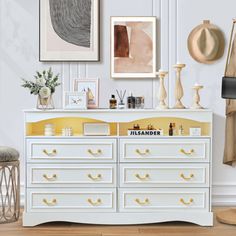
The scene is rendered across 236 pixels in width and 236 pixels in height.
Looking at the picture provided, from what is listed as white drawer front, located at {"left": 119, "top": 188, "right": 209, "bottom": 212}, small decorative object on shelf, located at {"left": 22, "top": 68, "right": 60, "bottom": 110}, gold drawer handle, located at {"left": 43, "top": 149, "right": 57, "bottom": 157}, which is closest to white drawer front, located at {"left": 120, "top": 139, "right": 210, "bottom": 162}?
white drawer front, located at {"left": 119, "top": 188, "right": 209, "bottom": 212}

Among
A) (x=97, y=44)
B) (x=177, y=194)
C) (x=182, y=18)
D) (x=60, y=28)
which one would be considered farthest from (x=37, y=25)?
(x=177, y=194)

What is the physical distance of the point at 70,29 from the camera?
453 centimetres

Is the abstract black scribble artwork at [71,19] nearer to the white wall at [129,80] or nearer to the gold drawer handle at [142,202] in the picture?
the white wall at [129,80]

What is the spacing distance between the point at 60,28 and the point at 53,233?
1719 mm

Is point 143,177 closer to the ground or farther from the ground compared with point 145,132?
closer to the ground

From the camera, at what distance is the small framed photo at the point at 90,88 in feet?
13.8

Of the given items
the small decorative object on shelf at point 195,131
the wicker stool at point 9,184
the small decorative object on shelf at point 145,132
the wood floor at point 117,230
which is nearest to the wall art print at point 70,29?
the small decorative object on shelf at point 145,132

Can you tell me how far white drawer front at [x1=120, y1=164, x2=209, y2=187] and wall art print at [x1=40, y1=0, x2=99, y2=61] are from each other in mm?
1127

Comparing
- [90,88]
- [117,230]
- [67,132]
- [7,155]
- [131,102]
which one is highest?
[90,88]

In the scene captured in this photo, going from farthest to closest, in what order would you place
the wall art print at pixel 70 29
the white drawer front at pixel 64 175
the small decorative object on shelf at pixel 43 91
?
the wall art print at pixel 70 29
the small decorative object on shelf at pixel 43 91
the white drawer front at pixel 64 175

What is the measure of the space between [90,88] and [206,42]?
3.49 ft

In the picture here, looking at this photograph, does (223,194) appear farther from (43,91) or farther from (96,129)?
(43,91)

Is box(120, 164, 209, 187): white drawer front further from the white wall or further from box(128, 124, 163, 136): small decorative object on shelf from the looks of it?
the white wall

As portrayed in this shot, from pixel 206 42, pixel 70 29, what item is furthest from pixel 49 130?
pixel 206 42
